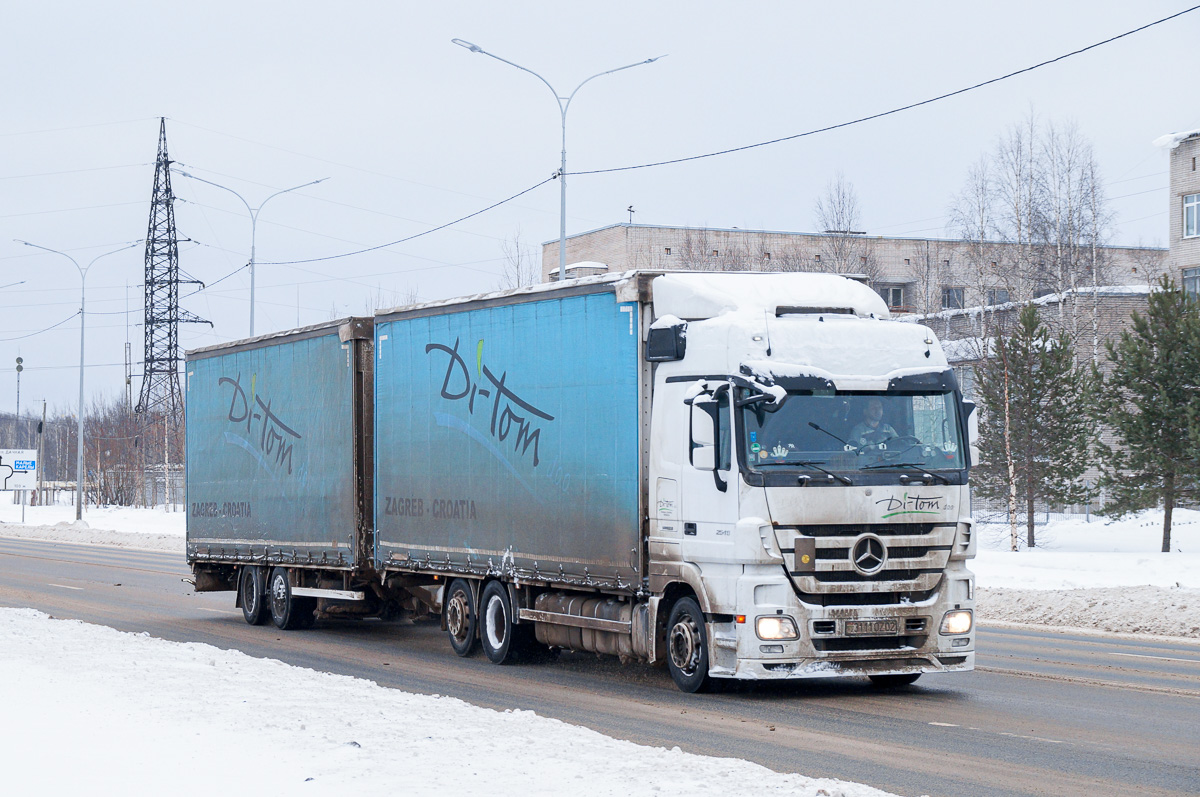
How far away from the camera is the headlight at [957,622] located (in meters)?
12.5

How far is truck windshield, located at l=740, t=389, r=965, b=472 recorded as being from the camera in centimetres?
1219

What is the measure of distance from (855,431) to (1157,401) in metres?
25.3

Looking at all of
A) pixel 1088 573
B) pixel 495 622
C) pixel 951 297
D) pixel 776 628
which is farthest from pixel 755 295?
pixel 951 297

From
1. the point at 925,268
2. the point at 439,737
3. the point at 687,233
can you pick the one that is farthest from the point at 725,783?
the point at 925,268

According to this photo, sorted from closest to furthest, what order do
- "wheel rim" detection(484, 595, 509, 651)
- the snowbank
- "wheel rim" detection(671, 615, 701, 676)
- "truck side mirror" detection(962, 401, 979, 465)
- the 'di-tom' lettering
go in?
"wheel rim" detection(671, 615, 701, 676) < "truck side mirror" detection(962, 401, 979, 465) < the 'di-tom' lettering < "wheel rim" detection(484, 595, 509, 651) < the snowbank

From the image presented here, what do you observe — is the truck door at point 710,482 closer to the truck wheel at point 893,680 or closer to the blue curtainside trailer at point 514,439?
the blue curtainside trailer at point 514,439

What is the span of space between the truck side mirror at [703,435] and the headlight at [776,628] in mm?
1351

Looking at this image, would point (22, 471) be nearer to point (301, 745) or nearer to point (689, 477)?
point (689, 477)

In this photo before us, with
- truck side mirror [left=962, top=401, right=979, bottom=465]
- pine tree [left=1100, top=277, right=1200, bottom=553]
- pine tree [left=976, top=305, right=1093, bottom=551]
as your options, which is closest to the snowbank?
truck side mirror [left=962, top=401, right=979, bottom=465]

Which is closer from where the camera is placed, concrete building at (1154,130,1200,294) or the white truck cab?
the white truck cab

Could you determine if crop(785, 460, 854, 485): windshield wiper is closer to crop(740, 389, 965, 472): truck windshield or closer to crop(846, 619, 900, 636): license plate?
crop(740, 389, 965, 472): truck windshield

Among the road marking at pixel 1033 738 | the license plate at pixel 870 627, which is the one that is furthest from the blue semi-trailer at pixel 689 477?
the road marking at pixel 1033 738

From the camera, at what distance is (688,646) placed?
12734 millimetres

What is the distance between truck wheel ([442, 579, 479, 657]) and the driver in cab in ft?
17.8
